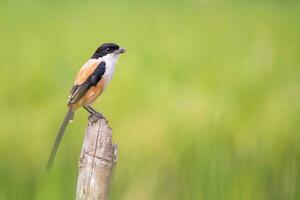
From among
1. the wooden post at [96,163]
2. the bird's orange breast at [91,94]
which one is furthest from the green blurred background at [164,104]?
the wooden post at [96,163]

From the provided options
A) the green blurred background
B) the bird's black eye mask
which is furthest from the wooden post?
the green blurred background

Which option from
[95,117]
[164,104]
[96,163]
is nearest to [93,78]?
[95,117]

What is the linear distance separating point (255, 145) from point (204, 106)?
0.37 m

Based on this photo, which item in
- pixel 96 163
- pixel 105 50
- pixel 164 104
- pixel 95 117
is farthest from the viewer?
pixel 164 104

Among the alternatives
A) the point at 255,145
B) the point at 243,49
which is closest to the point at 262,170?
the point at 255,145

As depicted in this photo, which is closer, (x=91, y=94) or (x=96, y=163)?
(x=96, y=163)

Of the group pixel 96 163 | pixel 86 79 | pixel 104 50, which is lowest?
pixel 96 163

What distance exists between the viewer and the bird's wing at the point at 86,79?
3359 mm

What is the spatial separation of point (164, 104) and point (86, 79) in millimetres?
1228

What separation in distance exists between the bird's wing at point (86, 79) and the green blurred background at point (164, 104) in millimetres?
413

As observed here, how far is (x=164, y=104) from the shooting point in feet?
15.0

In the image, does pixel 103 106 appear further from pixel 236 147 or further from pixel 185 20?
pixel 185 20

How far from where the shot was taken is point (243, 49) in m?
5.52

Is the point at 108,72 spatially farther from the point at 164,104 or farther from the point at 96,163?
the point at 164,104
